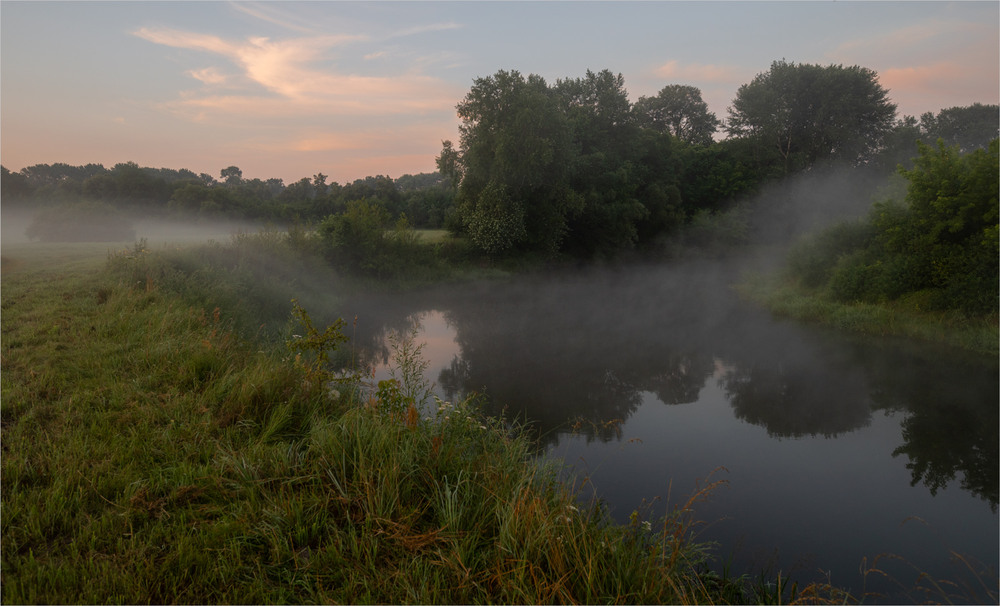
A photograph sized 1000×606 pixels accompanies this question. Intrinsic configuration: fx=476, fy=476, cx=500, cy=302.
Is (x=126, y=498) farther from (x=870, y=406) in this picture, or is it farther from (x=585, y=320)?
(x=585, y=320)

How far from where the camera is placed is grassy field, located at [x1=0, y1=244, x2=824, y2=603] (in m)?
2.79

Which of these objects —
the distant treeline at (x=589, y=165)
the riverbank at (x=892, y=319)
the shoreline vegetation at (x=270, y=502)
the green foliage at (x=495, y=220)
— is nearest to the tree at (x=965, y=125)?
the distant treeline at (x=589, y=165)

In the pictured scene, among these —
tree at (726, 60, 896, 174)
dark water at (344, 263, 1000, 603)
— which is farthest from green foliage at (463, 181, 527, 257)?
tree at (726, 60, 896, 174)

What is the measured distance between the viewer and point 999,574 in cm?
540

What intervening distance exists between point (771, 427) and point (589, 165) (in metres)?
26.5

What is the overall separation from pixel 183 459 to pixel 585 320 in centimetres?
1662

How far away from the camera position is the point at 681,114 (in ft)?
177

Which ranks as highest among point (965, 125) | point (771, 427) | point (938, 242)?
point (965, 125)

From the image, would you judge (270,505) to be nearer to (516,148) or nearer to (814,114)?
(516,148)

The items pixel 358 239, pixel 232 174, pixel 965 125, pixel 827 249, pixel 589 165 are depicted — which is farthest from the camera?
pixel 232 174

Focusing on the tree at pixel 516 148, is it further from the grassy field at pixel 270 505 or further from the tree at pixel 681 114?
the tree at pixel 681 114

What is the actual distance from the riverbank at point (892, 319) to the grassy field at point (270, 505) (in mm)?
12633

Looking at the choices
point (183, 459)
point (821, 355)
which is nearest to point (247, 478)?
point (183, 459)

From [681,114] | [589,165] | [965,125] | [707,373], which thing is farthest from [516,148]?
[965,125]
